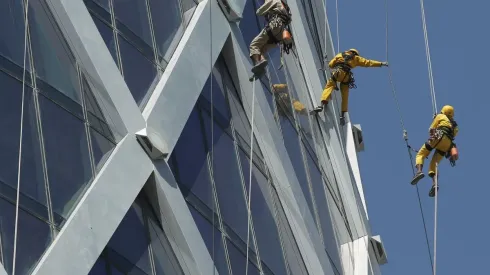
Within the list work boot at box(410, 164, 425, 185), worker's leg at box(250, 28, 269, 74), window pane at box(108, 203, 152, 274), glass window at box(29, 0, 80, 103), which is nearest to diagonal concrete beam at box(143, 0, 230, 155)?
worker's leg at box(250, 28, 269, 74)

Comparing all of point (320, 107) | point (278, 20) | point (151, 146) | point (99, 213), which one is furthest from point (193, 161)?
point (320, 107)

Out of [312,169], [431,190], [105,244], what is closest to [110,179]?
[105,244]

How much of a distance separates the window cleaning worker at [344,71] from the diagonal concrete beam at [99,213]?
447 inches

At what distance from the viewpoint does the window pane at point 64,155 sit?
28.7 metres

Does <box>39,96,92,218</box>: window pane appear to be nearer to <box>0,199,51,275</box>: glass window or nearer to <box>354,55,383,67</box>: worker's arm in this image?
<box>0,199,51,275</box>: glass window

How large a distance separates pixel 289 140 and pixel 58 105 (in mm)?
11934

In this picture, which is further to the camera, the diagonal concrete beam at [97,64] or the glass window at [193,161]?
the glass window at [193,161]

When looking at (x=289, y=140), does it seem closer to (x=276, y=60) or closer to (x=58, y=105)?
(x=276, y=60)

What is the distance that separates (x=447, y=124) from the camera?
38.7m

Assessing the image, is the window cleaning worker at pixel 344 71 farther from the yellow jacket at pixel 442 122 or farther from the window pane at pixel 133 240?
the window pane at pixel 133 240

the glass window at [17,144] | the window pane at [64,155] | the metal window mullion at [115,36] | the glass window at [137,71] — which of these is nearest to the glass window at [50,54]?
the window pane at [64,155]

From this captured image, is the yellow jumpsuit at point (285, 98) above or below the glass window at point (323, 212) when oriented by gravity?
above

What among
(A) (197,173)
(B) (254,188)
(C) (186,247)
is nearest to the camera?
(C) (186,247)

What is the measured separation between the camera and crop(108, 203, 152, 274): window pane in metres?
30.2
